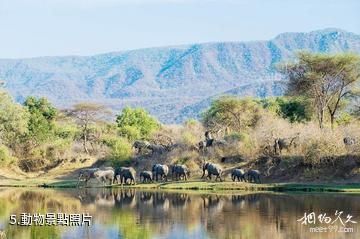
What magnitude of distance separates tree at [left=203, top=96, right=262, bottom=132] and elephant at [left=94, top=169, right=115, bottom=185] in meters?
17.2

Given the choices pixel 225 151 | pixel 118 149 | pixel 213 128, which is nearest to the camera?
pixel 225 151

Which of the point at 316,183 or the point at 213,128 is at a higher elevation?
the point at 213,128

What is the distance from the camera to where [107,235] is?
29422 millimetres

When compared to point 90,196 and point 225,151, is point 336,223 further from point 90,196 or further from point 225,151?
point 225,151

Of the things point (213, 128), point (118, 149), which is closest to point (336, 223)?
point (118, 149)

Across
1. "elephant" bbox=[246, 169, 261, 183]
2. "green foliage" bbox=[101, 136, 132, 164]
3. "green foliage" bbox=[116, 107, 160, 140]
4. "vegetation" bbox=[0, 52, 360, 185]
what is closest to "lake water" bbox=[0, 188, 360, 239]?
"elephant" bbox=[246, 169, 261, 183]

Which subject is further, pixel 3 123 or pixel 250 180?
pixel 3 123

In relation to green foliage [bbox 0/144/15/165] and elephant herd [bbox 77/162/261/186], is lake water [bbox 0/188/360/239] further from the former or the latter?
green foliage [bbox 0/144/15/165]

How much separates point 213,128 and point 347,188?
2490cm

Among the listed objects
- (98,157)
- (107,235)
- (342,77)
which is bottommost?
(107,235)

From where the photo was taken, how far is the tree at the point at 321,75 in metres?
61.2

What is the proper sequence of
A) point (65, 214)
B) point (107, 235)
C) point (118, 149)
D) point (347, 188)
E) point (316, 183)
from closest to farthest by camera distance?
1. point (107, 235)
2. point (65, 214)
3. point (347, 188)
4. point (316, 183)
5. point (118, 149)

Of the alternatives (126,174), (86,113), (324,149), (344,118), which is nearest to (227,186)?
(324,149)

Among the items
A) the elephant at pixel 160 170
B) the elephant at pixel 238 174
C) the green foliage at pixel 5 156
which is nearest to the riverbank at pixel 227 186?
the elephant at pixel 238 174
